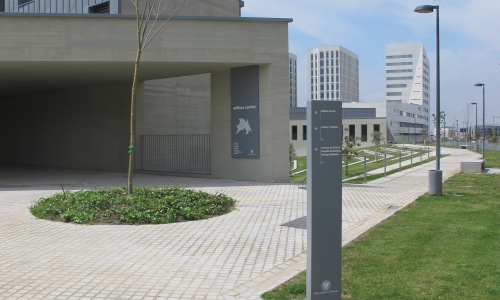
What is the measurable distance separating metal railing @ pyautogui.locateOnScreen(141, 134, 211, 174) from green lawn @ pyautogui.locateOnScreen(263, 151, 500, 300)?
13.8m

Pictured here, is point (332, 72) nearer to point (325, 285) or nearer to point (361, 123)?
point (325, 285)

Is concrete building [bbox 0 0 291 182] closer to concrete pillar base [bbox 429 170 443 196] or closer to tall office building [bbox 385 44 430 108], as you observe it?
concrete pillar base [bbox 429 170 443 196]

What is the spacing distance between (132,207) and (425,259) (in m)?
5.97

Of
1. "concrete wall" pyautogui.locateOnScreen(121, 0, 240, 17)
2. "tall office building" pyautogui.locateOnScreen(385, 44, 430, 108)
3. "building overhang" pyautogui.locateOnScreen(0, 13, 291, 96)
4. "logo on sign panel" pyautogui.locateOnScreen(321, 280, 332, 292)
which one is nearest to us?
"logo on sign panel" pyautogui.locateOnScreen(321, 280, 332, 292)

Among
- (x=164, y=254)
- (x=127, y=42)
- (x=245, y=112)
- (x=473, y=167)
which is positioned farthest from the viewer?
(x=473, y=167)

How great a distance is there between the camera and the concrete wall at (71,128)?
Result: 23.2m

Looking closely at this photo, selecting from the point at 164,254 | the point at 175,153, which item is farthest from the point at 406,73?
the point at 164,254

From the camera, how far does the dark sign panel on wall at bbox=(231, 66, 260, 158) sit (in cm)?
1778

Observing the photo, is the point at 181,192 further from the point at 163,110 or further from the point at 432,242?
the point at 163,110

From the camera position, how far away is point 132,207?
10.1 m

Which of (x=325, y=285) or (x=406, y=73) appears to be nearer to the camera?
(x=325, y=285)

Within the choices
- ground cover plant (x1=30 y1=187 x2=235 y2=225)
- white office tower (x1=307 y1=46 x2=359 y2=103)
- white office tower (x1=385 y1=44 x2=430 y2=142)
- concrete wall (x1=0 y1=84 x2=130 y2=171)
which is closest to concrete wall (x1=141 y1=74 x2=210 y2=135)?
concrete wall (x1=0 y1=84 x2=130 y2=171)

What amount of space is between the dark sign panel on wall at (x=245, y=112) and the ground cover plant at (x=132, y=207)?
245 inches

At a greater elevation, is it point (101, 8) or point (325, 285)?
point (101, 8)
